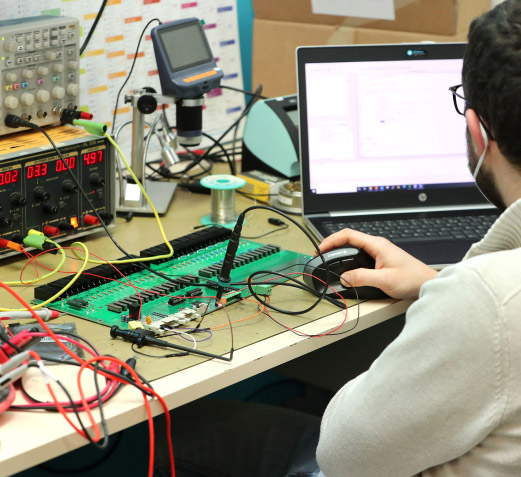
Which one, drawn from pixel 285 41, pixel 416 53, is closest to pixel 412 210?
pixel 416 53

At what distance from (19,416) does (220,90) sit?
5.10 feet

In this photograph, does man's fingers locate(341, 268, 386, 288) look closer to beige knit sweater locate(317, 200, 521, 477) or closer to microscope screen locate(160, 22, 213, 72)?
beige knit sweater locate(317, 200, 521, 477)

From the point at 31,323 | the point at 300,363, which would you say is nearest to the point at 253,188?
the point at 300,363

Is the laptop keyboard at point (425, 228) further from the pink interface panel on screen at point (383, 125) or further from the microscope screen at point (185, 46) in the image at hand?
the microscope screen at point (185, 46)

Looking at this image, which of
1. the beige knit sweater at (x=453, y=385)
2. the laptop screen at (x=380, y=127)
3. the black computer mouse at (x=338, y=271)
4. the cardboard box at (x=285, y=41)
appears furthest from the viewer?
the cardboard box at (x=285, y=41)

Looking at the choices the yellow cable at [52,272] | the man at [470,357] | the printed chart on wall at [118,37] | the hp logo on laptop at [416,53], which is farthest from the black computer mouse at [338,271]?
the printed chart on wall at [118,37]

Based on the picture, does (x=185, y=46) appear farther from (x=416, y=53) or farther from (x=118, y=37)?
(x=416, y=53)

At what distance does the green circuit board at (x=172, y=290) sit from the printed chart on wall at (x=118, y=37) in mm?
683

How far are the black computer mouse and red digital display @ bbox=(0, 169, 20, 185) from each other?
1.83 ft

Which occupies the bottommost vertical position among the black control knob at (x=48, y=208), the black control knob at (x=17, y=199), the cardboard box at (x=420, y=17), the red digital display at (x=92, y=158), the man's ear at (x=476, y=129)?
the black control knob at (x=48, y=208)

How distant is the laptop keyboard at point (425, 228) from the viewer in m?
1.59

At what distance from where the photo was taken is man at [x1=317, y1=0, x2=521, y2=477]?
0.84 meters

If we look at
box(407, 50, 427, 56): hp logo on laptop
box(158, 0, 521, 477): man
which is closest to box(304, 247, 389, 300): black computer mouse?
box(158, 0, 521, 477): man

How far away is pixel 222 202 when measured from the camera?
1697 mm
